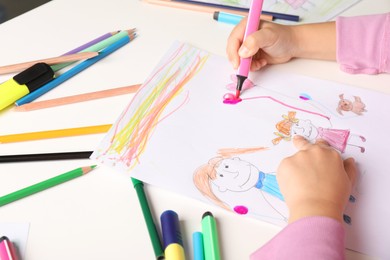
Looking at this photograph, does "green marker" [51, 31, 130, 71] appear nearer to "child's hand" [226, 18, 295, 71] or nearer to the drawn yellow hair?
"child's hand" [226, 18, 295, 71]

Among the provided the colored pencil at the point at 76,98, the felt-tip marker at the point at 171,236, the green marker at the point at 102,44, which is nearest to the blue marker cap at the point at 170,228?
the felt-tip marker at the point at 171,236

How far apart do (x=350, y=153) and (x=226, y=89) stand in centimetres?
19

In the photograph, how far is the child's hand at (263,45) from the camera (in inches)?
25.6

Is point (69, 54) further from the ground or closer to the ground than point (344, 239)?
further from the ground

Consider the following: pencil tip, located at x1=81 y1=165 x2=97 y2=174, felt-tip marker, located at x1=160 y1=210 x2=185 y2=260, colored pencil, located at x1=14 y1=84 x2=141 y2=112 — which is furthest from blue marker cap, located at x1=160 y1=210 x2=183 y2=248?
Result: colored pencil, located at x1=14 y1=84 x2=141 y2=112

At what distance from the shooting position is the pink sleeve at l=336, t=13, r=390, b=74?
67cm

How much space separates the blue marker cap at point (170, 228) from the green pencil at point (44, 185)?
0.12 meters

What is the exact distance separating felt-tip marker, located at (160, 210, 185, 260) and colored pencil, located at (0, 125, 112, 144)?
17cm

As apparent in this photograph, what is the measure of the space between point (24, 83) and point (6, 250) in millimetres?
267

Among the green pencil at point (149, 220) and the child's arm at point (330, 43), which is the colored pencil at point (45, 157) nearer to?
the green pencil at point (149, 220)

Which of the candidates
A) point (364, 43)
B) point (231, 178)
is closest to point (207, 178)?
point (231, 178)

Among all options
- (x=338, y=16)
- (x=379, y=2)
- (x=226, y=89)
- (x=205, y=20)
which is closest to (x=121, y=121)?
(x=226, y=89)

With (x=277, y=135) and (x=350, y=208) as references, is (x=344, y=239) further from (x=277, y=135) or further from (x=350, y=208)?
(x=277, y=135)

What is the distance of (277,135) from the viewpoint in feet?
1.87
